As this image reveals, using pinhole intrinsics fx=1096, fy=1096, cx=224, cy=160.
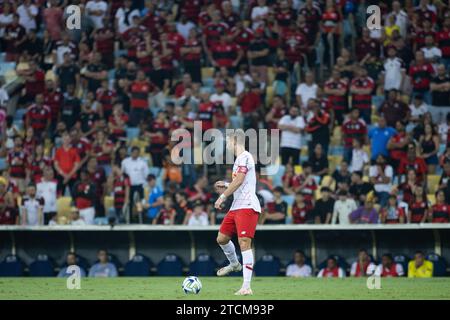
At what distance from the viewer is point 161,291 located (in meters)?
17.1

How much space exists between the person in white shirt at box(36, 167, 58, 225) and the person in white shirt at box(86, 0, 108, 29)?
6.35 m

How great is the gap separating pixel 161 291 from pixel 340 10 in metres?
14.1

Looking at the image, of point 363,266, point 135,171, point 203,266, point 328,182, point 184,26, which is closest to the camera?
point 363,266

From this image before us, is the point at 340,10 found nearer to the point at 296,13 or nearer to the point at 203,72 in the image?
the point at 296,13

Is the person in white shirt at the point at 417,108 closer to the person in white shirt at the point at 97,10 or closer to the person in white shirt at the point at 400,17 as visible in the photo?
the person in white shirt at the point at 400,17

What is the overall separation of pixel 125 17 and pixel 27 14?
2.85 meters

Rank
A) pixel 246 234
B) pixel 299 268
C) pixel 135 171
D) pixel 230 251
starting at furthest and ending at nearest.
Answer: pixel 135 171
pixel 299 268
pixel 230 251
pixel 246 234

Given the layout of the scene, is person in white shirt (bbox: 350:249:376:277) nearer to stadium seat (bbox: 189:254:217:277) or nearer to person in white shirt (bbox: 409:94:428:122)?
stadium seat (bbox: 189:254:217:277)

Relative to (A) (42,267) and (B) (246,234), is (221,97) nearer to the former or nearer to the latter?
(A) (42,267)

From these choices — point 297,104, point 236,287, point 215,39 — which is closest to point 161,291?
point 236,287

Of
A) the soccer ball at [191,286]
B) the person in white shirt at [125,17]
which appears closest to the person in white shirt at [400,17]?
the person in white shirt at [125,17]

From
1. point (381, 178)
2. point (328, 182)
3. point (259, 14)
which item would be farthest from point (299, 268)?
point (259, 14)

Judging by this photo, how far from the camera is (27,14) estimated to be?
3123 cm

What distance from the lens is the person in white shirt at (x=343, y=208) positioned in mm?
23594
